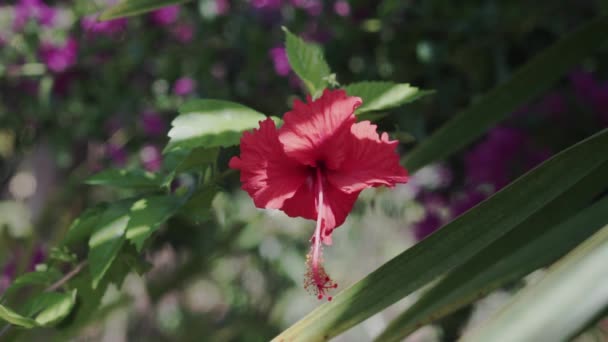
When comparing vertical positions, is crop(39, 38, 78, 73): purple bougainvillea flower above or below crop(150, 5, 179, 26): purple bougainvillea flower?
above

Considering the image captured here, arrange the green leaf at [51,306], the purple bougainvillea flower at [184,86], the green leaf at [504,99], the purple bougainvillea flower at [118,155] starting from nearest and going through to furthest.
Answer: the green leaf at [51,306] → the green leaf at [504,99] → the purple bougainvillea flower at [184,86] → the purple bougainvillea flower at [118,155]

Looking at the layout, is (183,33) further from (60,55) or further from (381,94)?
(381,94)

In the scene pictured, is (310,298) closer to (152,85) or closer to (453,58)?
(152,85)

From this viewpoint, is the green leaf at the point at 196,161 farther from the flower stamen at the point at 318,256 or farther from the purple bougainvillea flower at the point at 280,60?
the purple bougainvillea flower at the point at 280,60

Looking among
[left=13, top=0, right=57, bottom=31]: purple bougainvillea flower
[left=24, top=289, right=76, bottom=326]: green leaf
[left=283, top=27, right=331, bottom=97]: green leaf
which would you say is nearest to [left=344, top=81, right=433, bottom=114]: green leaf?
[left=283, top=27, right=331, bottom=97]: green leaf

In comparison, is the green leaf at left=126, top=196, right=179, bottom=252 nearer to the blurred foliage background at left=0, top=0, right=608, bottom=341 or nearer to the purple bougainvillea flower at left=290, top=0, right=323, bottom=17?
the blurred foliage background at left=0, top=0, right=608, bottom=341

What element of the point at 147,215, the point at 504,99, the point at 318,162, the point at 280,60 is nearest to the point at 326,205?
the point at 318,162

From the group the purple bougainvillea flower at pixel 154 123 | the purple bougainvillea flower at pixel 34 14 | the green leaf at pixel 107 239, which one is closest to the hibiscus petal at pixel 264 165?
the green leaf at pixel 107 239
